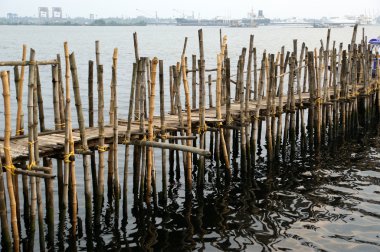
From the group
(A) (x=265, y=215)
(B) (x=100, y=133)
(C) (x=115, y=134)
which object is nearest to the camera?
(B) (x=100, y=133)

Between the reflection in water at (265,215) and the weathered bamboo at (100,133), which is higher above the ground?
the weathered bamboo at (100,133)

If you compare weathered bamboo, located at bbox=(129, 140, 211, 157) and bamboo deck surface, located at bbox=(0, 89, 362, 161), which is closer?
weathered bamboo, located at bbox=(129, 140, 211, 157)

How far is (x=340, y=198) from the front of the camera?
15297mm

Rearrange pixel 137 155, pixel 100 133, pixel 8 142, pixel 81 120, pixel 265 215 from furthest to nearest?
1. pixel 265 215
2. pixel 137 155
3. pixel 100 133
4. pixel 81 120
5. pixel 8 142

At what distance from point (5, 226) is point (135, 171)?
4.45 m

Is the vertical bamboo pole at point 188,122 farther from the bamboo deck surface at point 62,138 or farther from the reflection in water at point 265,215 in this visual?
the reflection in water at point 265,215

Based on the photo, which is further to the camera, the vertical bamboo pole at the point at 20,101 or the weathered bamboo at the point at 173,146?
the vertical bamboo pole at the point at 20,101

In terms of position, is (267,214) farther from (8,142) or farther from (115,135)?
(8,142)

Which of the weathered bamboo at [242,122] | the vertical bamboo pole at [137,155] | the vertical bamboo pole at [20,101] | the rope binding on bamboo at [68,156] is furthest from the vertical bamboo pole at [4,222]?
the weathered bamboo at [242,122]

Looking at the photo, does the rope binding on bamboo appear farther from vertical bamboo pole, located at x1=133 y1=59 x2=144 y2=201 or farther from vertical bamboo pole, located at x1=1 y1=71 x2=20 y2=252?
vertical bamboo pole, located at x1=133 y1=59 x2=144 y2=201

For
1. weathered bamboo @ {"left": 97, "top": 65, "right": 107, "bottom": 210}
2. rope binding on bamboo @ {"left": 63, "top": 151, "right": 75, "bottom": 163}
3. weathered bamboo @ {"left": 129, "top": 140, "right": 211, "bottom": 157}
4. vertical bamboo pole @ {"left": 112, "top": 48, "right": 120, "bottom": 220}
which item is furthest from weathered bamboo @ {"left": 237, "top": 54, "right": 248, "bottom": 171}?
rope binding on bamboo @ {"left": 63, "top": 151, "right": 75, "bottom": 163}

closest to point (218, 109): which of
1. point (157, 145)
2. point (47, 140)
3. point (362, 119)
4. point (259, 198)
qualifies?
point (259, 198)

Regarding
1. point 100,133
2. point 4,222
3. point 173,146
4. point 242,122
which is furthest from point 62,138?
→ point 242,122

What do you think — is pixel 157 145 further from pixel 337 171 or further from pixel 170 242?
pixel 337 171
